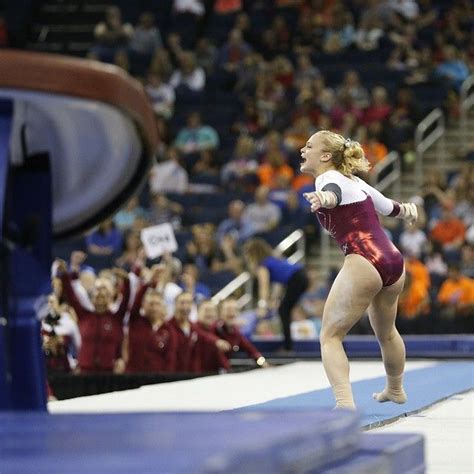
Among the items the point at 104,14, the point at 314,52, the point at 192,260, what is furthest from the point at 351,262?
the point at 104,14

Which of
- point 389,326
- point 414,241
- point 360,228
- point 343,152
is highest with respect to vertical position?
point 343,152

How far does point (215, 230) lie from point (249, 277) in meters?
1.39

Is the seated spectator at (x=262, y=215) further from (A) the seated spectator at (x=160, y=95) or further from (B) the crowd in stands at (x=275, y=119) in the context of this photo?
(A) the seated spectator at (x=160, y=95)

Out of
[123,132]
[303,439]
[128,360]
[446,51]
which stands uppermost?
[446,51]

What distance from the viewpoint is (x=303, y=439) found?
138 inches

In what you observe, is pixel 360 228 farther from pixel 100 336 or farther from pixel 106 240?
pixel 106 240

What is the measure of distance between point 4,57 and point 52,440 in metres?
0.99

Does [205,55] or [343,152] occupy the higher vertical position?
[205,55]

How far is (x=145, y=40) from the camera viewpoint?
20.7m

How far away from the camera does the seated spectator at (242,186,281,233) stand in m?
16.5

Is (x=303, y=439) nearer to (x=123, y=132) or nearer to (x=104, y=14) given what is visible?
(x=123, y=132)

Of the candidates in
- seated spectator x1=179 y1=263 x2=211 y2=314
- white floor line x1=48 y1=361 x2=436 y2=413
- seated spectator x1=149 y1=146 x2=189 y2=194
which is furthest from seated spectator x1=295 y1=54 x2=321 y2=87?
white floor line x1=48 y1=361 x2=436 y2=413

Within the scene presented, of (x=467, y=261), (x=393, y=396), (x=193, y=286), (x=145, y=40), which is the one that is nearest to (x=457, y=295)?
(x=467, y=261)

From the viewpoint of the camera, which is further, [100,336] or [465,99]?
[465,99]
